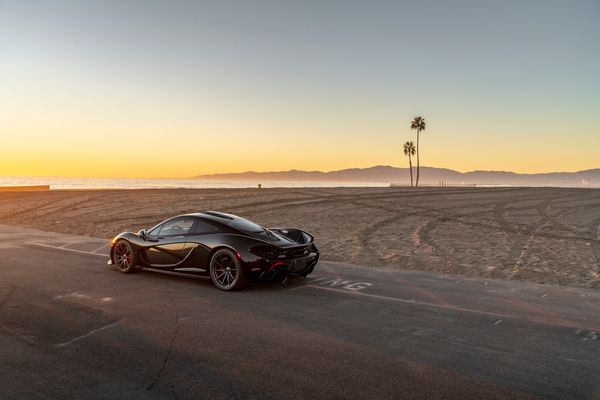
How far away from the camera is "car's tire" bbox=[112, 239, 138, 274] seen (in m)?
10.4

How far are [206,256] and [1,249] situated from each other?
28.7 ft

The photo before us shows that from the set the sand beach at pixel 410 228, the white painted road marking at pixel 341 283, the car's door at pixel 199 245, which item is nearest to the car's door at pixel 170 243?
the car's door at pixel 199 245

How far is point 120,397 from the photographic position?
437 centimetres

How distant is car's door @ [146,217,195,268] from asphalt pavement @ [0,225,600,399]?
1.46 ft

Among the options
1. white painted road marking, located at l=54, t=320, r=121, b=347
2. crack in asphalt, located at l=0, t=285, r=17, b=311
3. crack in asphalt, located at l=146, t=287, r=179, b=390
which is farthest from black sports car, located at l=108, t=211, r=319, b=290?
white painted road marking, located at l=54, t=320, r=121, b=347

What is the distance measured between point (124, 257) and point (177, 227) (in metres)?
1.70

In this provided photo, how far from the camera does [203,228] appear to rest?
31.1 feet

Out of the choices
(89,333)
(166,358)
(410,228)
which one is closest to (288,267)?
(89,333)

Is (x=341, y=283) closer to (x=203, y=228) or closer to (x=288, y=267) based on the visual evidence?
(x=288, y=267)

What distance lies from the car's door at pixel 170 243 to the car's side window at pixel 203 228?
0.57 ft

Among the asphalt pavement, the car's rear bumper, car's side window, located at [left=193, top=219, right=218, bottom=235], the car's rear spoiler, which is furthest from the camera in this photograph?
the car's rear spoiler

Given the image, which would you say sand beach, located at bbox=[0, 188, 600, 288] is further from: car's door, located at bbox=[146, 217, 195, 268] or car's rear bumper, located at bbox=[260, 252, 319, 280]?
car's door, located at bbox=[146, 217, 195, 268]

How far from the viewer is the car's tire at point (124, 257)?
10.4 meters

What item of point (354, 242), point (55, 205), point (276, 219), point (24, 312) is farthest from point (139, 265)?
point (55, 205)
